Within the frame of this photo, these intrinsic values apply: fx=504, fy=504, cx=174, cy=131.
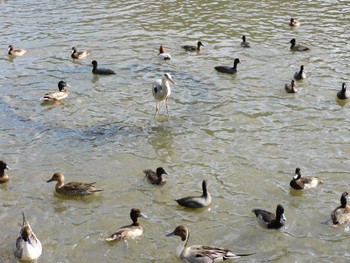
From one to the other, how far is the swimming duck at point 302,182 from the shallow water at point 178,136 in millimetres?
244

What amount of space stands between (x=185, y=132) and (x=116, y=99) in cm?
376

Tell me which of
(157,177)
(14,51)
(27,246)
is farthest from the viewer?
(14,51)

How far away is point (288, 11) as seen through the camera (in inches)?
1143

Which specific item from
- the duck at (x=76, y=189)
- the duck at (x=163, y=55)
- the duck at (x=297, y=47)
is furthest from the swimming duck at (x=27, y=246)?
the duck at (x=297, y=47)

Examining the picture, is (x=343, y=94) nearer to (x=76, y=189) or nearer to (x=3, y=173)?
(x=76, y=189)

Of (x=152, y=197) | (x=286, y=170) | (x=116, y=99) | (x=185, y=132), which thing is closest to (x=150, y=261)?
(x=152, y=197)

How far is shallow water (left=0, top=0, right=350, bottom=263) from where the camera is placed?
36.1 ft

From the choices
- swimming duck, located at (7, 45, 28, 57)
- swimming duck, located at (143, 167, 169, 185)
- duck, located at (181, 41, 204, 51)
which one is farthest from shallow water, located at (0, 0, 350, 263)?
duck, located at (181, 41, 204, 51)

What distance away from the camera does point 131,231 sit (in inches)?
424

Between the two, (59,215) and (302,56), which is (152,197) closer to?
(59,215)

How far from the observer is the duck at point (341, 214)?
10.9 meters

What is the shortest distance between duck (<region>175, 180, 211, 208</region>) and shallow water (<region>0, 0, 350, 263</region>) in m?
0.19

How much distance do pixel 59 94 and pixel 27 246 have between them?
29.3 ft

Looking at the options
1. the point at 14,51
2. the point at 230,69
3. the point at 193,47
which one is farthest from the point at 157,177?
the point at 14,51
